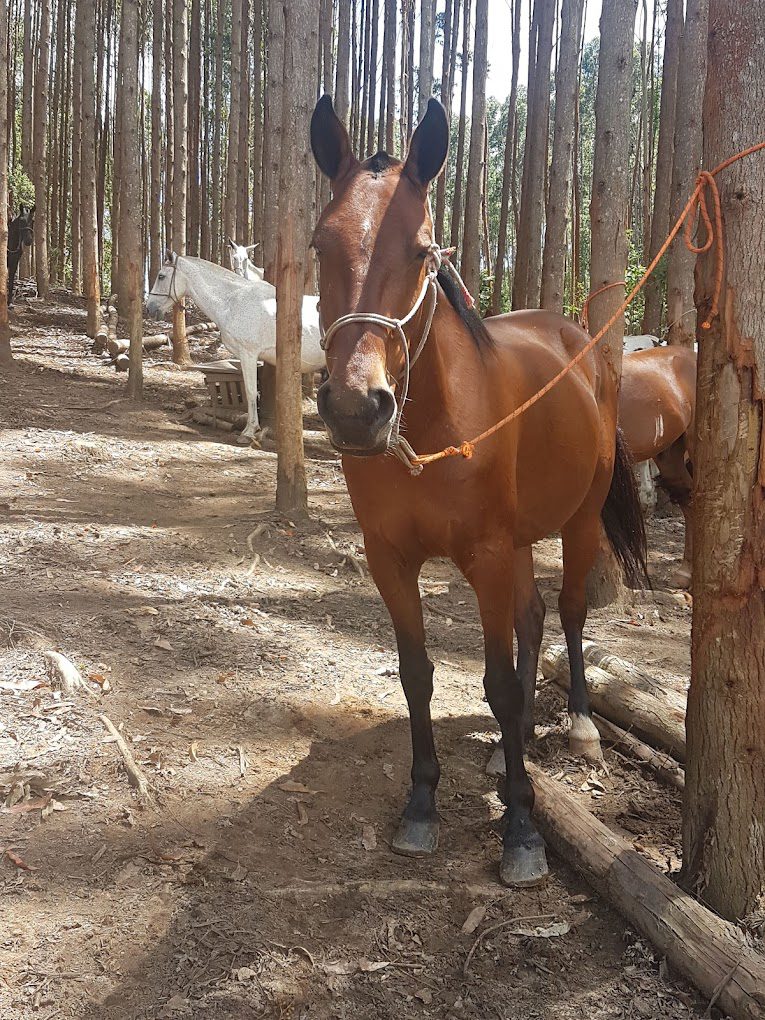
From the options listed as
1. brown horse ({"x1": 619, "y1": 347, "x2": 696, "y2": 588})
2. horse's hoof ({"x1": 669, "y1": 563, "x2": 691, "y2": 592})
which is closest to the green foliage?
brown horse ({"x1": 619, "y1": 347, "x2": 696, "y2": 588})

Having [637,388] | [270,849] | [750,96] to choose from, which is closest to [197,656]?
[270,849]

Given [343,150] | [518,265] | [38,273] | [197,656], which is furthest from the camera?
[38,273]

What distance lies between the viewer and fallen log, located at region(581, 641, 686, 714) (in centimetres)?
411

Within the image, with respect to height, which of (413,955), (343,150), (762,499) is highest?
(343,150)

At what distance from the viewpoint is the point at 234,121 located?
63.2 ft

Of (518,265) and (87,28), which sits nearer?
(518,265)

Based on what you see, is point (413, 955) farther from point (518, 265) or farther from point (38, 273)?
point (38, 273)

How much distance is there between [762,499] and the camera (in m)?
2.46

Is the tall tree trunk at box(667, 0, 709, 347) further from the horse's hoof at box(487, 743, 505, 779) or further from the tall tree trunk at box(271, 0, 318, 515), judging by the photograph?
the horse's hoof at box(487, 743, 505, 779)

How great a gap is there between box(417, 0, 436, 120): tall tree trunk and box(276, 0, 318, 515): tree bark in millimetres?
7486

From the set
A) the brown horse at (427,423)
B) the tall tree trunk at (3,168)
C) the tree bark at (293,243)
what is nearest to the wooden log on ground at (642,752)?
the brown horse at (427,423)

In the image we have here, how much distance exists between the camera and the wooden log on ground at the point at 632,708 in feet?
12.4

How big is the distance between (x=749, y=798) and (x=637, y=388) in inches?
187

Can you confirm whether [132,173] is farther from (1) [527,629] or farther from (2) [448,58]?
(2) [448,58]
